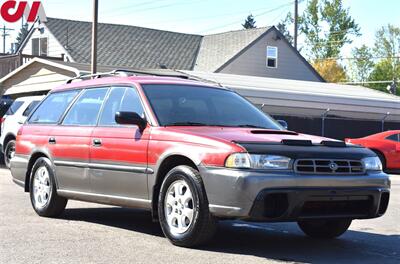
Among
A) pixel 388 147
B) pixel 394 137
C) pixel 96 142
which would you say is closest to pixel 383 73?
pixel 394 137

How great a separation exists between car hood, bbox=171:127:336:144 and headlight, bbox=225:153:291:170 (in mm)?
236

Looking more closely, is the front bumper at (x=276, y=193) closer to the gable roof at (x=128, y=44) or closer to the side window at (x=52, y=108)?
the side window at (x=52, y=108)

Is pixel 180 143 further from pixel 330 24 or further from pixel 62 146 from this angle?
pixel 330 24

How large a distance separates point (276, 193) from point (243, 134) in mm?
835

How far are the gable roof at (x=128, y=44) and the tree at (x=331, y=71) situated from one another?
89.0 feet

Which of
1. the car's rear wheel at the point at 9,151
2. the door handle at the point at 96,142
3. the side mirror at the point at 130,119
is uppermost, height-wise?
the side mirror at the point at 130,119

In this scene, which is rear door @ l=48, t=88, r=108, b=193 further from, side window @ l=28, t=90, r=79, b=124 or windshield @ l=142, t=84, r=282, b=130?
windshield @ l=142, t=84, r=282, b=130

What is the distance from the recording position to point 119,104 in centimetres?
773

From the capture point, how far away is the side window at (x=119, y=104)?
7.48 m

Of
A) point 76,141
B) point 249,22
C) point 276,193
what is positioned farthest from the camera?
A: point 249,22

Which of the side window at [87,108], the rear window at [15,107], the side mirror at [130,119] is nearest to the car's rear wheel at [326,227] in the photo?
the side mirror at [130,119]

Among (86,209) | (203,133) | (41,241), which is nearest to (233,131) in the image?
(203,133)

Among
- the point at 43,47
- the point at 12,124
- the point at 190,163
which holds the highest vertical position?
the point at 43,47

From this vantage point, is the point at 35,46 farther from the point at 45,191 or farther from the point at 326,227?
the point at 326,227
